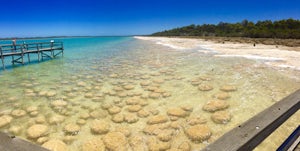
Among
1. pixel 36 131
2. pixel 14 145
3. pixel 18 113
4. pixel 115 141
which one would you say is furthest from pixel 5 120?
pixel 14 145

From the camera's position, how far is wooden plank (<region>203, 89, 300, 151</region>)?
56.5 inches

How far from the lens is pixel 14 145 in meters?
1.51

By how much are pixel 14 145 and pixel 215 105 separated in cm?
705

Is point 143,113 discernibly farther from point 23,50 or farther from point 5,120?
point 23,50

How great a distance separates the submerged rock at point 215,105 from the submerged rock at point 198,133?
147 cm

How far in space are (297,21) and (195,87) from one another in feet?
211

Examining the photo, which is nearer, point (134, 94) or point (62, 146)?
point (62, 146)

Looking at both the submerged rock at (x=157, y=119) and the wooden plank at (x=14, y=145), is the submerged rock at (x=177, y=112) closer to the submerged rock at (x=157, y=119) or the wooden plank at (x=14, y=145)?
the submerged rock at (x=157, y=119)

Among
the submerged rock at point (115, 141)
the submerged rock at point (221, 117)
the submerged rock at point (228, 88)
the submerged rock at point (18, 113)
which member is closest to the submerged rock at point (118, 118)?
the submerged rock at point (115, 141)

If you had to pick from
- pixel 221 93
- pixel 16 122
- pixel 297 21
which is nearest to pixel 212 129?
pixel 221 93

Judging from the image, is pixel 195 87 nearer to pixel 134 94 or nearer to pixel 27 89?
pixel 134 94

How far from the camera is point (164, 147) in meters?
4.96

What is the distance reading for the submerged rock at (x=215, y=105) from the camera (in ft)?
23.7

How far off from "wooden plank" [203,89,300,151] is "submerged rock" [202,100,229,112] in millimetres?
5196
